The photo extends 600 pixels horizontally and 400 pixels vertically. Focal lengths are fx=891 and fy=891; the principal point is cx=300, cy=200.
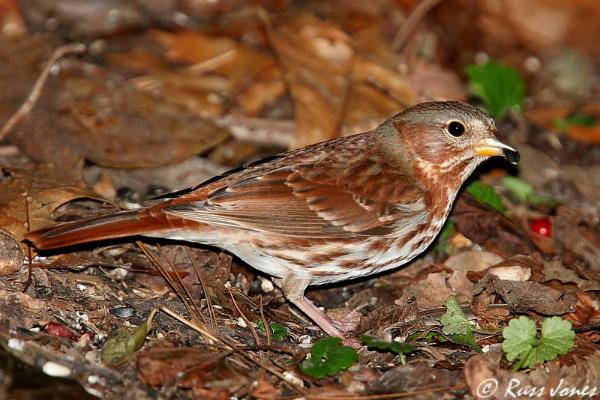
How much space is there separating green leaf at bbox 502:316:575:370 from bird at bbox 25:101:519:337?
36.1 inches

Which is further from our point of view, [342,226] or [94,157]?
[94,157]

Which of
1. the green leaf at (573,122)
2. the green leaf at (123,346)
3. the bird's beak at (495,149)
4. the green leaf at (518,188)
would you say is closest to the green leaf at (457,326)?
the bird's beak at (495,149)

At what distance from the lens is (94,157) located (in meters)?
6.31

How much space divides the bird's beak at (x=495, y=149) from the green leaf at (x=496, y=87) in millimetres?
1667

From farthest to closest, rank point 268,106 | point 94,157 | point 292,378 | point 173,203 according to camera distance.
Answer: point 268,106 < point 94,157 < point 173,203 < point 292,378

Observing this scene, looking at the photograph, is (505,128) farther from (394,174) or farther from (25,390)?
(25,390)

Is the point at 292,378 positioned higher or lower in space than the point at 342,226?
lower

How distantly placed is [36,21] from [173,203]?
358 cm

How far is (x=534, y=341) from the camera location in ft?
16.0

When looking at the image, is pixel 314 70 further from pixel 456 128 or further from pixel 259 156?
pixel 456 128

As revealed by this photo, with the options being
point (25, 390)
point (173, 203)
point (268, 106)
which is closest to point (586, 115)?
point (268, 106)

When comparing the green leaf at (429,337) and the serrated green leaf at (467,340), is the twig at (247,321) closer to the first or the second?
the green leaf at (429,337)

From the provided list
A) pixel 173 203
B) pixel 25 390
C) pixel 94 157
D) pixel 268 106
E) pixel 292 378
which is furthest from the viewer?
pixel 268 106

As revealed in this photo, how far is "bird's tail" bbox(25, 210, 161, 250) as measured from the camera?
5.06m
